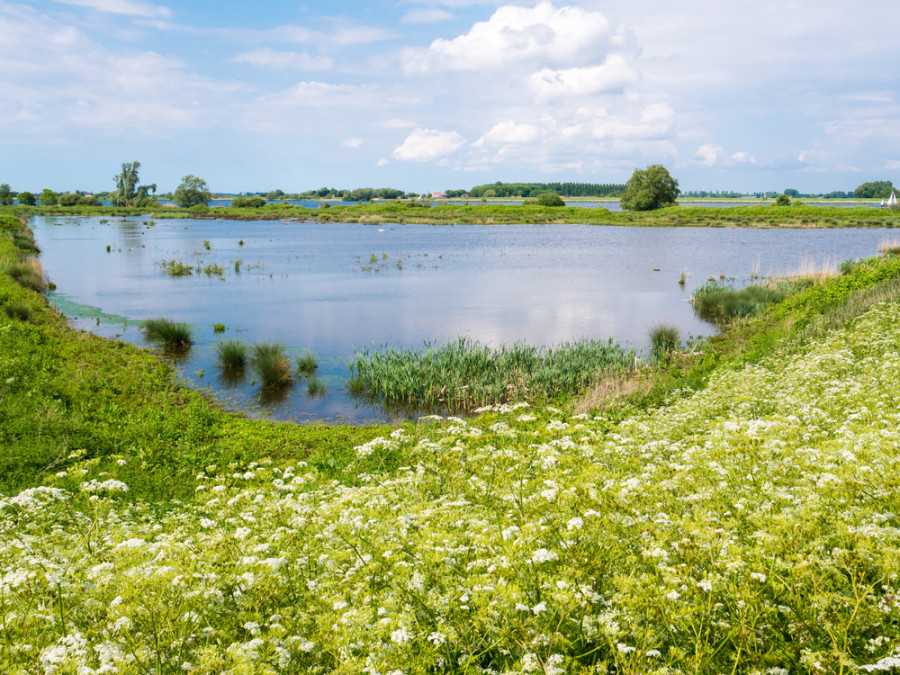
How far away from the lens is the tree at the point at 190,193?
139 meters

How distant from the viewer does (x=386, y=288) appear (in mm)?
31562

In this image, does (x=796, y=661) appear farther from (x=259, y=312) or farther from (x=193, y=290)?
(x=193, y=290)

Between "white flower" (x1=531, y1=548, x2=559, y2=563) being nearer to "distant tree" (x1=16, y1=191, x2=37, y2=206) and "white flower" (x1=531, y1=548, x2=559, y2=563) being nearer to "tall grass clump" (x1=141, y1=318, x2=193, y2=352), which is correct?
"tall grass clump" (x1=141, y1=318, x2=193, y2=352)

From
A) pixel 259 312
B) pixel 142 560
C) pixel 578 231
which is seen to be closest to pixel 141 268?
pixel 259 312

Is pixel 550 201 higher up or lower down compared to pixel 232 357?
higher up

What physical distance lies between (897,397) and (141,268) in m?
42.5

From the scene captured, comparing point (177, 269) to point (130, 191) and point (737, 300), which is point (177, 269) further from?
point (130, 191)

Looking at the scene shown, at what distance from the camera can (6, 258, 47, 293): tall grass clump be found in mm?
25953

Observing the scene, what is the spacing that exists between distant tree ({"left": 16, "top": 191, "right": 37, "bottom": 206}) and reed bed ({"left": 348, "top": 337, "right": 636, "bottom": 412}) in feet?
552

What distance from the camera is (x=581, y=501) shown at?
13.3 feet

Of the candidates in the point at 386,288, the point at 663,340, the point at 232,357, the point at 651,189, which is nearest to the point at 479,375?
the point at 663,340

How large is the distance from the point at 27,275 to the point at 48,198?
515 ft

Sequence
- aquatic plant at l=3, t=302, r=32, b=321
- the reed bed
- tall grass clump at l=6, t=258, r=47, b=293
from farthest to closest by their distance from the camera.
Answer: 1. tall grass clump at l=6, t=258, r=47, b=293
2. aquatic plant at l=3, t=302, r=32, b=321
3. the reed bed

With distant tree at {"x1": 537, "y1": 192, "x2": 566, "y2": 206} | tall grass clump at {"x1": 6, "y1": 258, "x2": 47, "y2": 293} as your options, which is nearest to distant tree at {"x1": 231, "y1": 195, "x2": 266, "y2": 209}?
distant tree at {"x1": 537, "y1": 192, "x2": 566, "y2": 206}
